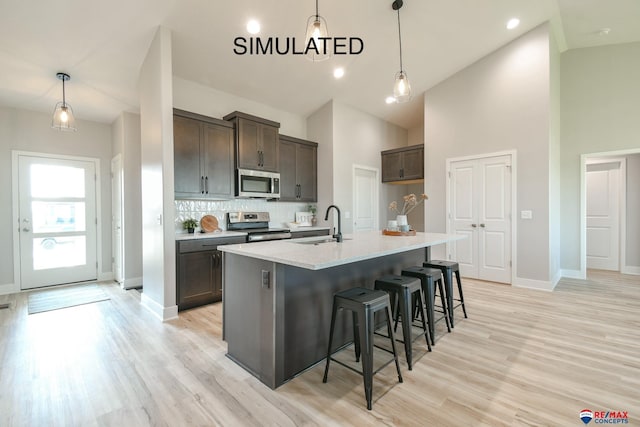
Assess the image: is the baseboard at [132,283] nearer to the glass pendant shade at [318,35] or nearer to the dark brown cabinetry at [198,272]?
the dark brown cabinetry at [198,272]

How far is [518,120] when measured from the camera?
4.51 meters

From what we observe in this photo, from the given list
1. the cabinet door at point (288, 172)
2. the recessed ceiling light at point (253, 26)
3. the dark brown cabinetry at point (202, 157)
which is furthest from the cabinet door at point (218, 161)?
the recessed ceiling light at point (253, 26)

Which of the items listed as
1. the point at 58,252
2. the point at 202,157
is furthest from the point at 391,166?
the point at 58,252

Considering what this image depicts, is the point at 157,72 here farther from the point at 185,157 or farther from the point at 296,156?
the point at 296,156

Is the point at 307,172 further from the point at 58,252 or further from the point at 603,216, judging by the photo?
the point at 603,216

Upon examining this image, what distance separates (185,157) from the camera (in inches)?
151

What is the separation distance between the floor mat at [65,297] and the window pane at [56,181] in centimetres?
149

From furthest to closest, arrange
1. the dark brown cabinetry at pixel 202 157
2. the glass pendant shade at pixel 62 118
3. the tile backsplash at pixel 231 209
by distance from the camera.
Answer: the tile backsplash at pixel 231 209
the dark brown cabinetry at pixel 202 157
the glass pendant shade at pixel 62 118

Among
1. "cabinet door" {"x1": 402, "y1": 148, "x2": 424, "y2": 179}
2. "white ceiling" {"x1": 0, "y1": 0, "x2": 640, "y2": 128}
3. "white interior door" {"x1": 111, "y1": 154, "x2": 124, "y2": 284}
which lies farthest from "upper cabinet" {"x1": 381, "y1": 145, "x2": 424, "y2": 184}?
"white interior door" {"x1": 111, "y1": 154, "x2": 124, "y2": 284}

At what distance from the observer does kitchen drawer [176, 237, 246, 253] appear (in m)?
3.44

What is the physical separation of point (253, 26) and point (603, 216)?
6814mm

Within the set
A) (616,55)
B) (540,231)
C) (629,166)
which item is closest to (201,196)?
(540,231)

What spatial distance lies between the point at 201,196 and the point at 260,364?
2.60 m

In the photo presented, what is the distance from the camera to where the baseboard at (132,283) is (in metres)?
4.54
